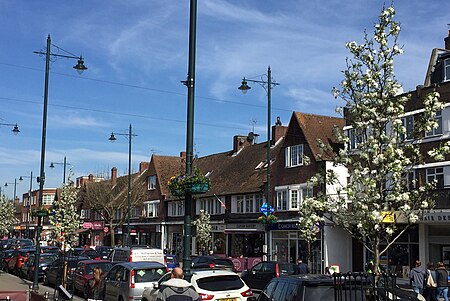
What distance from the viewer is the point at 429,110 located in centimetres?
986

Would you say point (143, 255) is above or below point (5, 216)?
below

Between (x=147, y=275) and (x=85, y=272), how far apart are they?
6824 mm

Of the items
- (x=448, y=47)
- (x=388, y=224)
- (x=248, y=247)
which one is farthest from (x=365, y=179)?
(x=248, y=247)

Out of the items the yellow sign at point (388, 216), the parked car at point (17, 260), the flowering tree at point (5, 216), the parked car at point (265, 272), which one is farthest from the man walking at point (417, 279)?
the flowering tree at point (5, 216)

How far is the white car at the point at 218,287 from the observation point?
584 inches

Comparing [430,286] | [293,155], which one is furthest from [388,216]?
[293,155]

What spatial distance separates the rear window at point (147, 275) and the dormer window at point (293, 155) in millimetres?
23849

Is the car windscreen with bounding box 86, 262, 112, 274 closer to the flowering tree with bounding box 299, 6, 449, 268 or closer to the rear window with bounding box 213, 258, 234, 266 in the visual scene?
the rear window with bounding box 213, 258, 234, 266

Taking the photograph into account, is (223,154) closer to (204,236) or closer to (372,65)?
(204,236)

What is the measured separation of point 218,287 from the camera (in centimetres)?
1515

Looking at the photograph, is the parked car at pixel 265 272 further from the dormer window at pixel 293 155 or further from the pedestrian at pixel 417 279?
the dormer window at pixel 293 155

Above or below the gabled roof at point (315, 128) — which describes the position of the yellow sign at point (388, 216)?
below

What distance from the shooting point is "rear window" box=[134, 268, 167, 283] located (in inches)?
674

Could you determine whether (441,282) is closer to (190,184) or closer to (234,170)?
(190,184)
